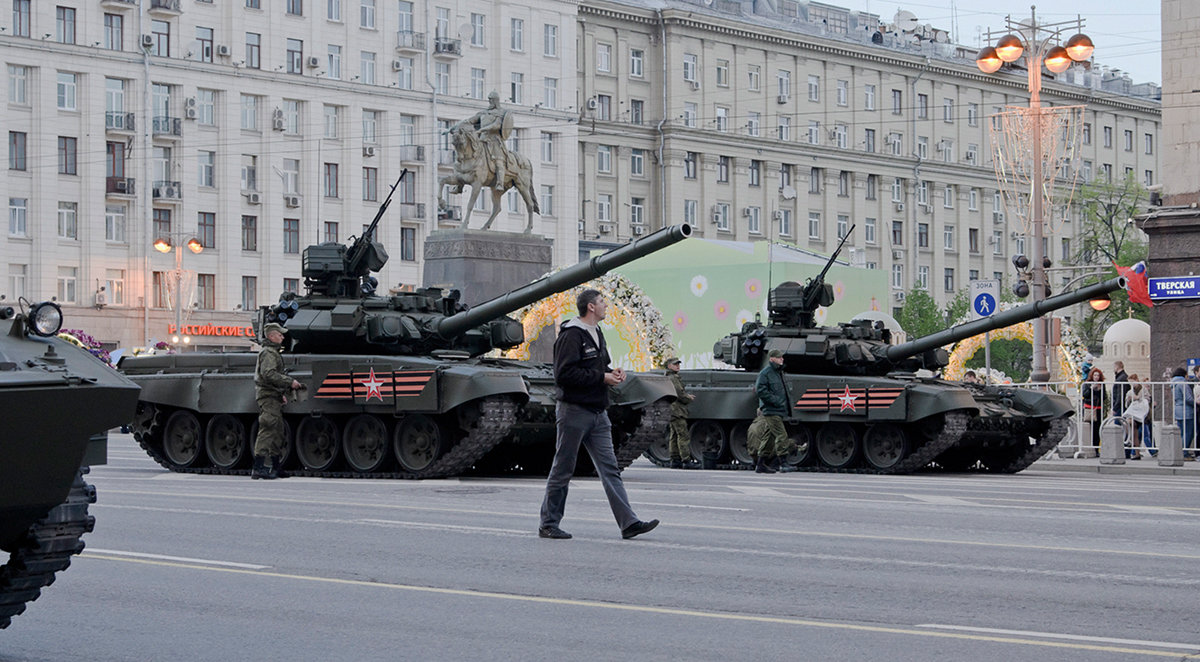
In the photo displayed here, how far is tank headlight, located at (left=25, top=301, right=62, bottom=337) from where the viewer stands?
26.6ft

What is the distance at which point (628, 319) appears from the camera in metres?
37.0

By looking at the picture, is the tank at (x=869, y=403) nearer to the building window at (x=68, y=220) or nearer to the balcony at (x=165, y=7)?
the building window at (x=68, y=220)

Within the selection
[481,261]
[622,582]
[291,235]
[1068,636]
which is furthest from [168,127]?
[1068,636]

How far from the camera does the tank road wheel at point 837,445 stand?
24906mm

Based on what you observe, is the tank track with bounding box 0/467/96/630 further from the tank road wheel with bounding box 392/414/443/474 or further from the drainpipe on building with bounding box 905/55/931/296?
the drainpipe on building with bounding box 905/55/931/296

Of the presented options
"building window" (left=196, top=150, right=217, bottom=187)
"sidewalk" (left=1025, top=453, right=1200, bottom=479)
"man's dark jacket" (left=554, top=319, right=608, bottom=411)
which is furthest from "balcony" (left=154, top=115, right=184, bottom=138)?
"man's dark jacket" (left=554, top=319, right=608, bottom=411)

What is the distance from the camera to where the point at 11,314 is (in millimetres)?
8188

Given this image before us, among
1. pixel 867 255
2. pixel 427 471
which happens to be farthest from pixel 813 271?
pixel 867 255

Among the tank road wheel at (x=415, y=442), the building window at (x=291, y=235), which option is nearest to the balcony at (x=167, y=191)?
the building window at (x=291, y=235)

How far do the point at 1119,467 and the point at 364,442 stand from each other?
10.3 metres

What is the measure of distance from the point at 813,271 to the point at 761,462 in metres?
21.7

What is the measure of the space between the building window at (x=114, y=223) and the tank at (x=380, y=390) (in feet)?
130

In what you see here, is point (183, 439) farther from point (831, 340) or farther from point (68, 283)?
point (68, 283)

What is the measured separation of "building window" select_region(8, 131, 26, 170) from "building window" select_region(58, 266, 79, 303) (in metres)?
3.56
